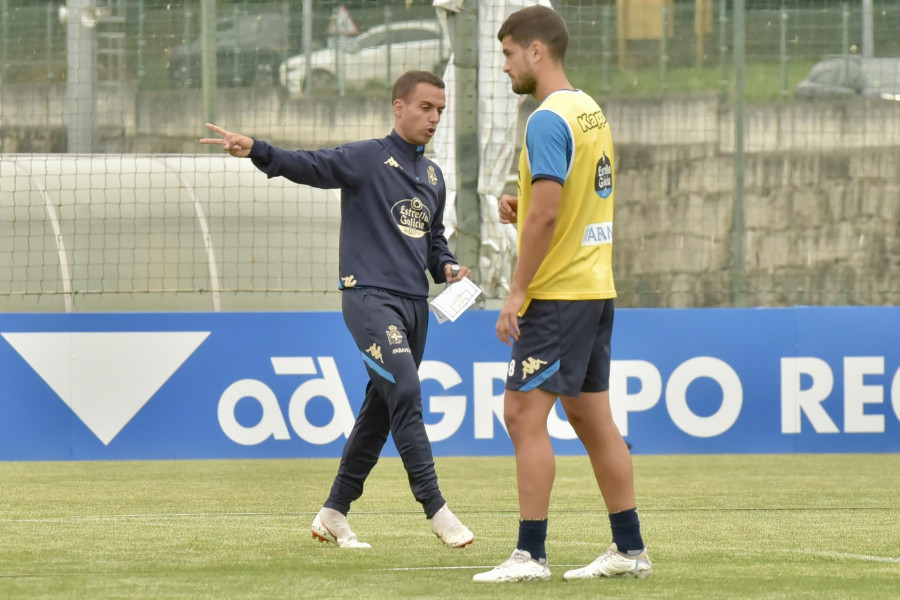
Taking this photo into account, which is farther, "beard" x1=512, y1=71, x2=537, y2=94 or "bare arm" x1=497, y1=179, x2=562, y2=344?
"beard" x1=512, y1=71, x2=537, y2=94

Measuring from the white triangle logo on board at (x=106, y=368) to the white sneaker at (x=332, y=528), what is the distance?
400 cm

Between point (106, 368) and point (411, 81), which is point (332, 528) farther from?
point (106, 368)

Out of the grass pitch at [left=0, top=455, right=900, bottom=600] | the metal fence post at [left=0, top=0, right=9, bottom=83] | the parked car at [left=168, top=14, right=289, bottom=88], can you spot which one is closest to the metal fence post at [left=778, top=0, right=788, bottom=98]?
the grass pitch at [left=0, top=455, right=900, bottom=600]

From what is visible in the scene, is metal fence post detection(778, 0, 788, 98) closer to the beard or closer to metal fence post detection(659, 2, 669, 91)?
metal fence post detection(659, 2, 669, 91)

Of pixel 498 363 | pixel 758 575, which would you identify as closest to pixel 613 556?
pixel 758 575

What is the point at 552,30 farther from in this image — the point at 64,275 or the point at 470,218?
the point at 64,275

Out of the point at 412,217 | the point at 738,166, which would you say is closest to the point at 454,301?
the point at 412,217

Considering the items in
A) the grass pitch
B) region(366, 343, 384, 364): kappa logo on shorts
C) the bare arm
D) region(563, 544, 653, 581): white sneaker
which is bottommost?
the grass pitch

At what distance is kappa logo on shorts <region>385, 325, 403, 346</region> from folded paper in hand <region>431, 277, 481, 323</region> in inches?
6.3

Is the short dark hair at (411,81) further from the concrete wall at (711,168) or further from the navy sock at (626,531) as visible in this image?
the concrete wall at (711,168)

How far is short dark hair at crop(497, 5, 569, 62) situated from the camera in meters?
4.41

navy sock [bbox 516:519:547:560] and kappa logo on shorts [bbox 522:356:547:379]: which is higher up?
kappa logo on shorts [bbox 522:356:547:379]

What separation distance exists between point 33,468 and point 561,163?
543cm

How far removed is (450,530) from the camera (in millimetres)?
5066
